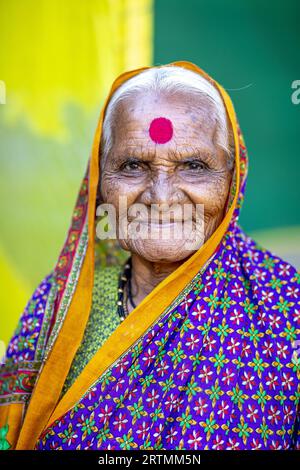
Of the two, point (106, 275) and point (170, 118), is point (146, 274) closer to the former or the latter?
point (106, 275)

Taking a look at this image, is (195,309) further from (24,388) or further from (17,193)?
(17,193)

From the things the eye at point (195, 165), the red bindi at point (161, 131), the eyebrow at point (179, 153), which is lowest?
the eye at point (195, 165)

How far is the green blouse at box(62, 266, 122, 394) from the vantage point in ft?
6.66

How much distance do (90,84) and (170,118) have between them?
1.62m

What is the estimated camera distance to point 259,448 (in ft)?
5.71

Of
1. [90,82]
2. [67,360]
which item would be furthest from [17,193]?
[67,360]

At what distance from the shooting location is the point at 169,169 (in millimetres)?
1949

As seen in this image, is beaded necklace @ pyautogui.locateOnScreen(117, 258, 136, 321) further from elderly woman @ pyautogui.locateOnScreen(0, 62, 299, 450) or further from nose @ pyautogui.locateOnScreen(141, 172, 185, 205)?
nose @ pyautogui.locateOnScreen(141, 172, 185, 205)

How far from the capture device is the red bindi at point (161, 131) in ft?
6.32

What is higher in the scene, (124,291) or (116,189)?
(116,189)

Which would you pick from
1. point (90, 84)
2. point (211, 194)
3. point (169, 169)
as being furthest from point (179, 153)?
point (90, 84)

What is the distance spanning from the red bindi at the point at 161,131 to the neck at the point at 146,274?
447 millimetres

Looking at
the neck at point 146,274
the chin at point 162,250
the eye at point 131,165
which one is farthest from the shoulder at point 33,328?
the eye at point 131,165

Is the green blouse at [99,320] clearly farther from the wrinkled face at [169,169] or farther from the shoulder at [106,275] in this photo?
the wrinkled face at [169,169]
